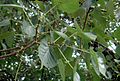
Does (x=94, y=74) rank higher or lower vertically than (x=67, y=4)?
lower

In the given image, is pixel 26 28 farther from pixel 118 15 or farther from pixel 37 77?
pixel 37 77

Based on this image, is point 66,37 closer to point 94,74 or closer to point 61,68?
point 61,68

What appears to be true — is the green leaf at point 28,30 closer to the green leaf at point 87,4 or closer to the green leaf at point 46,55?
the green leaf at point 46,55

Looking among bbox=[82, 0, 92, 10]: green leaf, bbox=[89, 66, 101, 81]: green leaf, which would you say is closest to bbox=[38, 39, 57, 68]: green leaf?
bbox=[89, 66, 101, 81]: green leaf

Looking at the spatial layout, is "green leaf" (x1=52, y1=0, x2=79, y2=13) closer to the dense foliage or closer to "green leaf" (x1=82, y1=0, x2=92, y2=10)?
the dense foliage

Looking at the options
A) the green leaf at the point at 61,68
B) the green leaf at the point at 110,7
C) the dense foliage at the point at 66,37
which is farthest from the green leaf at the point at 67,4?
the green leaf at the point at 110,7

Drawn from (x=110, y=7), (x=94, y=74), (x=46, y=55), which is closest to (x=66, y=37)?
(x=46, y=55)

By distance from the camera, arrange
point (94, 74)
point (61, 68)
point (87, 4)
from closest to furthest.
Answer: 1. point (61, 68)
2. point (94, 74)
3. point (87, 4)

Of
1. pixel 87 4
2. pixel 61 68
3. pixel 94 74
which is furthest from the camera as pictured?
pixel 87 4

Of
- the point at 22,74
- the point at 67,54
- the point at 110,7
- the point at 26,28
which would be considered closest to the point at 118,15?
the point at 110,7

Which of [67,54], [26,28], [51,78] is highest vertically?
[26,28]
